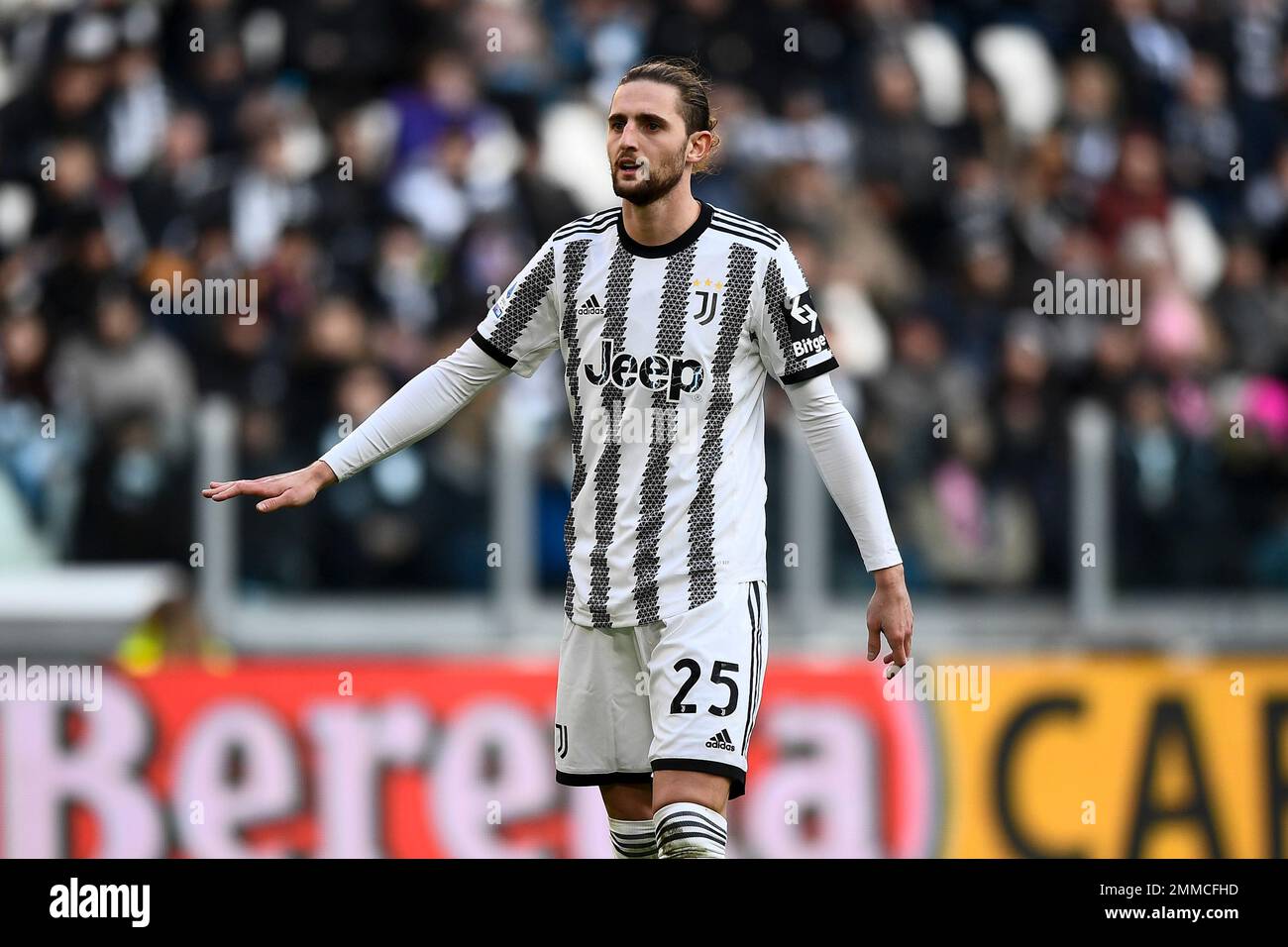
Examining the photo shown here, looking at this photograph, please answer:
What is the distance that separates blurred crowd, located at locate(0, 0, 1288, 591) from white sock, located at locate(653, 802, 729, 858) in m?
3.40

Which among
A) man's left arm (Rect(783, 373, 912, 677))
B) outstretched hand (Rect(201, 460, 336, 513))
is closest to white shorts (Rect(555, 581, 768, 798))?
man's left arm (Rect(783, 373, 912, 677))

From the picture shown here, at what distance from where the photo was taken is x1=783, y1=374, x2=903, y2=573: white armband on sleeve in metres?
5.06

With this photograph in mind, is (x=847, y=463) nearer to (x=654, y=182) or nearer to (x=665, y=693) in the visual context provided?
(x=665, y=693)

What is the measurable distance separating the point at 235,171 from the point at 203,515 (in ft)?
7.68

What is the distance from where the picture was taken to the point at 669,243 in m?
5.12

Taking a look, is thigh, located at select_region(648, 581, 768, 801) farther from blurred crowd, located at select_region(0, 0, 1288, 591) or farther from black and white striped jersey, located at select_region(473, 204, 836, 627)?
blurred crowd, located at select_region(0, 0, 1288, 591)

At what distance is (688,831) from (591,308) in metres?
1.28

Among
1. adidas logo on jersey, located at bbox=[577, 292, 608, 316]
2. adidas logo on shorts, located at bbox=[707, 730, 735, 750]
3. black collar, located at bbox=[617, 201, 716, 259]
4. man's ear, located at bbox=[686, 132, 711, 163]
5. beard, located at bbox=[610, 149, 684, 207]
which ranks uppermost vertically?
man's ear, located at bbox=[686, 132, 711, 163]

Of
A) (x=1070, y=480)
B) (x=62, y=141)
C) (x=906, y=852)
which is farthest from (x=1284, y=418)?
(x=62, y=141)

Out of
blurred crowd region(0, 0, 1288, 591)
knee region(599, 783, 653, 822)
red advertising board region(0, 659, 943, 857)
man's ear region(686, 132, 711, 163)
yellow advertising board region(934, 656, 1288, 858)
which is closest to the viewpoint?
man's ear region(686, 132, 711, 163)

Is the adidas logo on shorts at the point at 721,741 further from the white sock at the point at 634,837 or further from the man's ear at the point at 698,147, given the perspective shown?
the man's ear at the point at 698,147

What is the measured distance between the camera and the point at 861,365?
30.7 ft

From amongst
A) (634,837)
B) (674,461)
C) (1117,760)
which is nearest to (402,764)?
(1117,760)

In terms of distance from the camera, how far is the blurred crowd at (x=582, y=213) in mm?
8352
